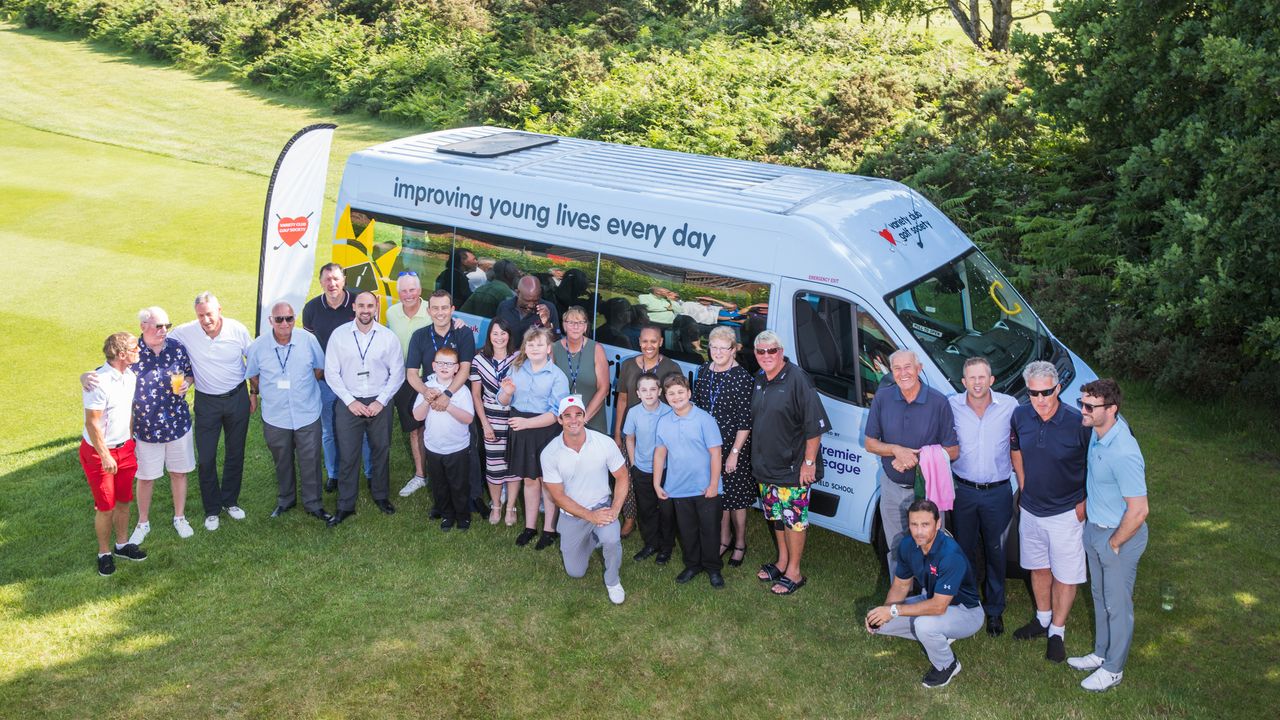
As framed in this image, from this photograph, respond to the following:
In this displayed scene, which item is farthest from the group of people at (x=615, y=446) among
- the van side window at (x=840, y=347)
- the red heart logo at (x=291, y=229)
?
the red heart logo at (x=291, y=229)

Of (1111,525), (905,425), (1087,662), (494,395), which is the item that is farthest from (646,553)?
(1111,525)

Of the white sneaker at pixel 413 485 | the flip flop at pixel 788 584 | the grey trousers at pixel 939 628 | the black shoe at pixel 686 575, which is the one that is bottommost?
the white sneaker at pixel 413 485

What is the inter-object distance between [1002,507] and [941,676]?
1244 mm

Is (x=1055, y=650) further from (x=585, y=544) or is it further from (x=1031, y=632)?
(x=585, y=544)

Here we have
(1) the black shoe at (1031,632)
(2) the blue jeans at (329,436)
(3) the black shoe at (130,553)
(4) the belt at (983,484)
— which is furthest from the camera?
(2) the blue jeans at (329,436)

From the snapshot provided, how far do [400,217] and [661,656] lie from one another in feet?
16.5

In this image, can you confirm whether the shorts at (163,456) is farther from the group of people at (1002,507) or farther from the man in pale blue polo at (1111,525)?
the man in pale blue polo at (1111,525)

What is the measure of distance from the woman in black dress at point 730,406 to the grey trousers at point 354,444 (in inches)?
115

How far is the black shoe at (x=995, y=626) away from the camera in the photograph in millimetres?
7836

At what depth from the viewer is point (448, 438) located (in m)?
9.19

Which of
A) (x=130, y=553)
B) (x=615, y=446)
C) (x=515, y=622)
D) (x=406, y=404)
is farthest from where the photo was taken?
(x=406, y=404)

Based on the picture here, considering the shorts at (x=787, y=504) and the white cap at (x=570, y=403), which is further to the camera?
the shorts at (x=787, y=504)

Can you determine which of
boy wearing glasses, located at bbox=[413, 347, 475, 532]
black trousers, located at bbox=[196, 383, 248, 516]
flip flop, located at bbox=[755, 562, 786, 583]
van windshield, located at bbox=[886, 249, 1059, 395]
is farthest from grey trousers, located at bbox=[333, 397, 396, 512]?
van windshield, located at bbox=[886, 249, 1059, 395]

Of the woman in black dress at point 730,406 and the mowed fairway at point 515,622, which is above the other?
the woman in black dress at point 730,406
